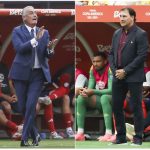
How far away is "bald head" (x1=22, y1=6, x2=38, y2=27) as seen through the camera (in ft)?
28.3

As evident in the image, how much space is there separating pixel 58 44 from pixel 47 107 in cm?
92

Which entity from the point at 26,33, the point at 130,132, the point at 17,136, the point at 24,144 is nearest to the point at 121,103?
the point at 130,132

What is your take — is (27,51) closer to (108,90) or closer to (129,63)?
(129,63)

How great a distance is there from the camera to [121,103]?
852 cm

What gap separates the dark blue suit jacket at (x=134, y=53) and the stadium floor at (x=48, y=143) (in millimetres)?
1118

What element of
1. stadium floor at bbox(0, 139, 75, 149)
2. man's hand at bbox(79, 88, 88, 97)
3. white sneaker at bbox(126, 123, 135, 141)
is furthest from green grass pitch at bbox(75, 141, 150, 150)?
man's hand at bbox(79, 88, 88, 97)

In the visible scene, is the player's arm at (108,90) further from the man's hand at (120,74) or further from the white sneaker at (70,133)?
the man's hand at (120,74)

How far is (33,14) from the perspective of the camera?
8.68m

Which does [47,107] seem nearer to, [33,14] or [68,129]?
[68,129]

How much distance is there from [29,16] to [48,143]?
1.60m

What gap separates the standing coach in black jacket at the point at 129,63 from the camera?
8320mm

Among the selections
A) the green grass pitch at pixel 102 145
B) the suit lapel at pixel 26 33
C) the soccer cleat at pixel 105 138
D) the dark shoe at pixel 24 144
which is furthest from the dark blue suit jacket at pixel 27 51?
the soccer cleat at pixel 105 138

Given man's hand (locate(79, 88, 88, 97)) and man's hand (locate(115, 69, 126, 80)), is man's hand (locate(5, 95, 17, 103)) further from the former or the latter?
man's hand (locate(115, 69, 126, 80))

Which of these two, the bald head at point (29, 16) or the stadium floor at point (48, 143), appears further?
the stadium floor at point (48, 143)
